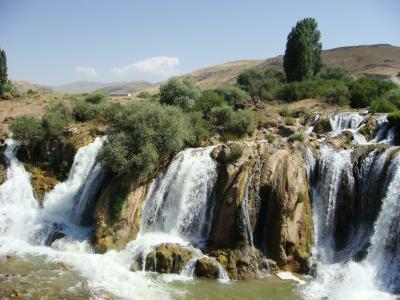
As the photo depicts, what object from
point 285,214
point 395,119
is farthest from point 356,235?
point 395,119

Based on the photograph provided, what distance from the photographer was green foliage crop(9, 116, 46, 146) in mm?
29438

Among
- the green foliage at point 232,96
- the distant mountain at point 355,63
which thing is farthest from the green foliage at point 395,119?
the distant mountain at point 355,63

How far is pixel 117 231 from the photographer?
21.2m

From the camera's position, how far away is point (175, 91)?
3597 cm

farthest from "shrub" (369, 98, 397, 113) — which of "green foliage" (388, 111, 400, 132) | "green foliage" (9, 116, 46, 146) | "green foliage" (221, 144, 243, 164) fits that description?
"green foliage" (9, 116, 46, 146)

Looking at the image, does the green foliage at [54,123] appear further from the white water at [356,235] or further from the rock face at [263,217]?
the white water at [356,235]

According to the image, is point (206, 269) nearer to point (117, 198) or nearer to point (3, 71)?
point (117, 198)

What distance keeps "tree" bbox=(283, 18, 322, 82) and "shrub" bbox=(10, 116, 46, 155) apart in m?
26.1

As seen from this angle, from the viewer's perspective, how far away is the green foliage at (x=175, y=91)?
117 ft

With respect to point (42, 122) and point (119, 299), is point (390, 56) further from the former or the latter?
point (119, 299)

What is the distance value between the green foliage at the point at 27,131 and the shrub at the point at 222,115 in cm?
1184

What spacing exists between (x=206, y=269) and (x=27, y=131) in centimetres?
1756

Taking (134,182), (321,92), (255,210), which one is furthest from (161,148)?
(321,92)

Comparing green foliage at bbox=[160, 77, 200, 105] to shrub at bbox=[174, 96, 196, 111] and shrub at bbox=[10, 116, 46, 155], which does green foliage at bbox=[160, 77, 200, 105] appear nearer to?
shrub at bbox=[174, 96, 196, 111]
